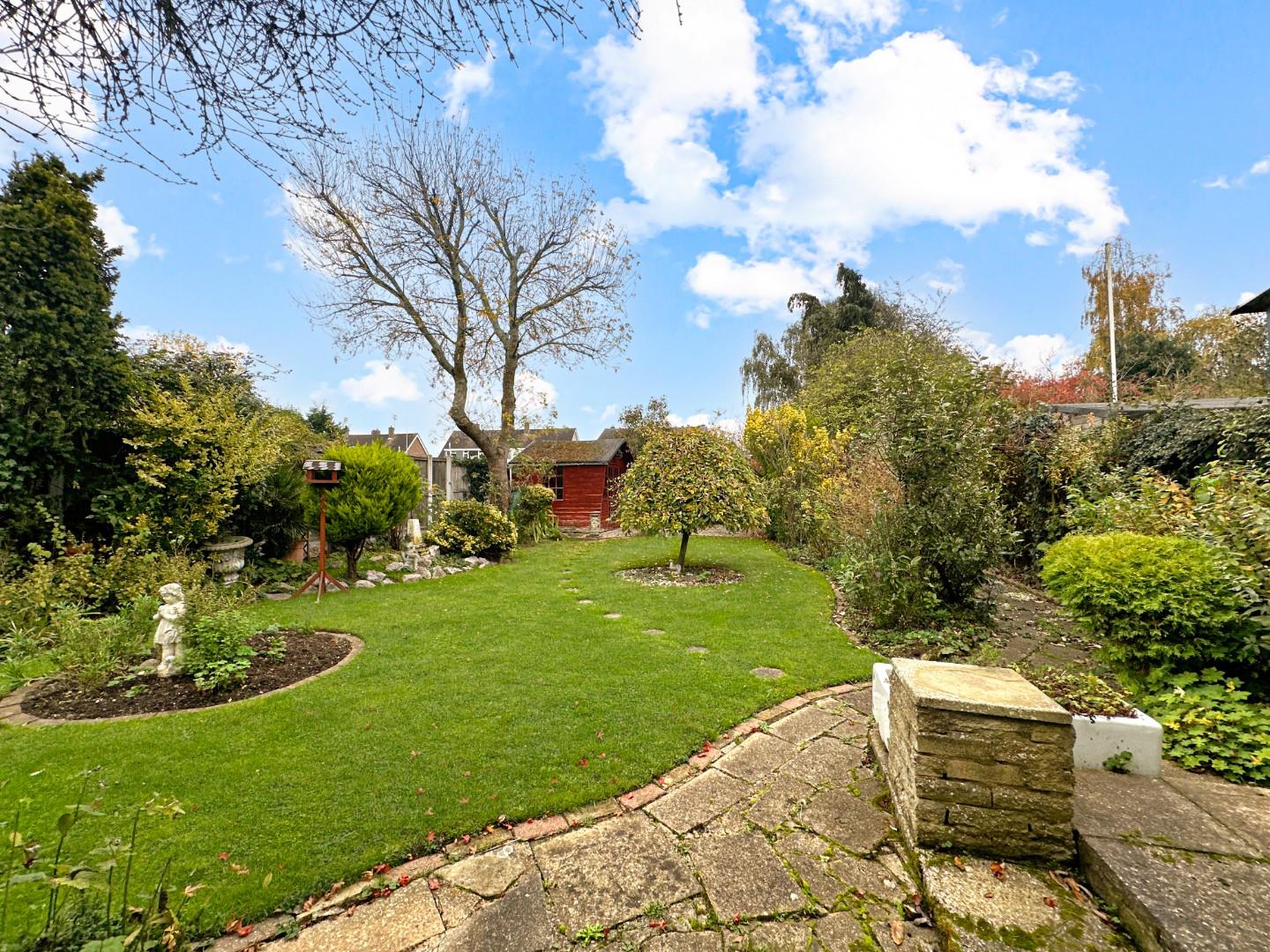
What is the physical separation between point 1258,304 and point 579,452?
1593 cm

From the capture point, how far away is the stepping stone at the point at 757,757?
2.59m

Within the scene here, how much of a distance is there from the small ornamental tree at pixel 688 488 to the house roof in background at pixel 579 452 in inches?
350

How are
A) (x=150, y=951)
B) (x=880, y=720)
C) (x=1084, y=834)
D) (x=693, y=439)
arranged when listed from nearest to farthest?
(x=150, y=951) → (x=1084, y=834) → (x=880, y=720) → (x=693, y=439)

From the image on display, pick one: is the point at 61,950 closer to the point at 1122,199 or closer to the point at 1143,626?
the point at 1143,626

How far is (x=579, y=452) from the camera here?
715 inches

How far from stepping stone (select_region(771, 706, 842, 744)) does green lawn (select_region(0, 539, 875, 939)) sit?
0.71ft

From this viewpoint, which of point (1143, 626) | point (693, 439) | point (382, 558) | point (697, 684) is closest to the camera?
point (1143, 626)

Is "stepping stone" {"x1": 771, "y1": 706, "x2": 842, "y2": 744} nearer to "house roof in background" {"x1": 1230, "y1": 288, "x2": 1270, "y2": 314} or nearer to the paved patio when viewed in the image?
the paved patio

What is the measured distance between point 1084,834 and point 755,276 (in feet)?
37.4

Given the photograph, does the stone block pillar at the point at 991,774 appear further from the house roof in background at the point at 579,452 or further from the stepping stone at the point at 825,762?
the house roof in background at the point at 579,452

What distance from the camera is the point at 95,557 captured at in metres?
5.60

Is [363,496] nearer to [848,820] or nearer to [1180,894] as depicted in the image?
[848,820]

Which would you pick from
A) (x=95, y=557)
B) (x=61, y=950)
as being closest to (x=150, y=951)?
(x=61, y=950)

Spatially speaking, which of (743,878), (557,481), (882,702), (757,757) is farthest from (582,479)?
(743,878)
